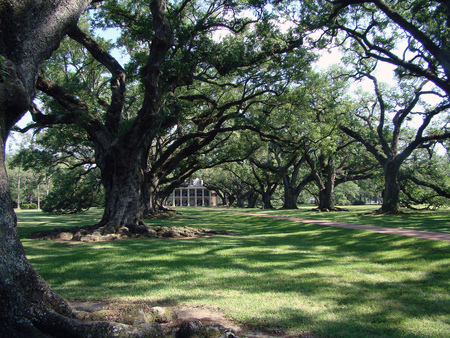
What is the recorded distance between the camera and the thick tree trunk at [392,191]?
1998 cm

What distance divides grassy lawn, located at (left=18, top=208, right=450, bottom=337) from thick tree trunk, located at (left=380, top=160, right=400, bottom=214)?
1202 centimetres

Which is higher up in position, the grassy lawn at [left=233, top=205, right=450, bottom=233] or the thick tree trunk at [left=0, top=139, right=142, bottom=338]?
the thick tree trunk at [left=0, top=139, right=142, bottom=338]

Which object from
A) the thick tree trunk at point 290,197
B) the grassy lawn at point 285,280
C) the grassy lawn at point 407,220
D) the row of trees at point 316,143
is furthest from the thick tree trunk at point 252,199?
the grassy lawn at point 285,280

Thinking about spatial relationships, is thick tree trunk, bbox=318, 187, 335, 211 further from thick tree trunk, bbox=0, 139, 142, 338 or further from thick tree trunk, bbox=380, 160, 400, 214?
thick tree trunk, bbox=0, 139, 142, 338

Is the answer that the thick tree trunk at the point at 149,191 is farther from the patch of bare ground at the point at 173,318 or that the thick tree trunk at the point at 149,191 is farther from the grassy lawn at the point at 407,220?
the patch of bare ground at the point at 173,318

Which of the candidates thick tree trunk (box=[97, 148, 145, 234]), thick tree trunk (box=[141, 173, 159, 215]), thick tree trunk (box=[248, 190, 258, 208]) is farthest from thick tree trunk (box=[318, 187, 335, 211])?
thick tree trunk (box=[248, 190, 258, 208])

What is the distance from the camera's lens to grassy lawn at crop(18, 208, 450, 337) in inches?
148

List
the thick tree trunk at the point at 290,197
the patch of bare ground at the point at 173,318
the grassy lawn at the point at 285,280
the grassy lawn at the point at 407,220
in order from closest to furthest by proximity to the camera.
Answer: the patch of bare ground at the point at 173,318 → the grassy lawn at the point at 285,280 → the grassy lawn at the point at 407,220 → the thick tree trunk at the point at 290,197

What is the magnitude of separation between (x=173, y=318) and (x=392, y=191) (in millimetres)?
20480

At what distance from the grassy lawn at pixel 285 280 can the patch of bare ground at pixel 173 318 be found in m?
0.18

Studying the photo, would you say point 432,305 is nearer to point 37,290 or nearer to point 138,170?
point 37,290

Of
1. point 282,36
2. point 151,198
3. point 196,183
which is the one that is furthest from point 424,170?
point 196,183

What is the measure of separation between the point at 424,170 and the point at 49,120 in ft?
90.0

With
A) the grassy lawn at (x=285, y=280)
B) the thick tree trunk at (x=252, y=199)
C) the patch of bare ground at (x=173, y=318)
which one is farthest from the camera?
the thick tree trunk at (x=252, y=199)
